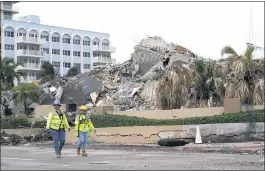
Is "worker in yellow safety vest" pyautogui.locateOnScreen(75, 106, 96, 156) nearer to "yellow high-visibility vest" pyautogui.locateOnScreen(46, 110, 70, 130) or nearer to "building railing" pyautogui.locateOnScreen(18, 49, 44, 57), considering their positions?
"yellow high-visibility vest" pyautogui.locateOnScreen(46, 110, 70, 130)

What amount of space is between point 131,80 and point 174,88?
8.93 metres

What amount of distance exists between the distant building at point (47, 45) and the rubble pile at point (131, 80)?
150ft

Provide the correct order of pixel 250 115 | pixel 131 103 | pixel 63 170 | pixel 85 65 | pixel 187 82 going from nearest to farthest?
pixel 63 170 → pixel 250 115 → pixel 187 82 → pixel 131 103 → pixel 85 65

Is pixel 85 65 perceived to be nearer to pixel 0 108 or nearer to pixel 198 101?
pixel 0 108

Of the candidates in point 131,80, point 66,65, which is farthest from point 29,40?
point 131,80

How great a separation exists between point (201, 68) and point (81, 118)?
41.5 feet

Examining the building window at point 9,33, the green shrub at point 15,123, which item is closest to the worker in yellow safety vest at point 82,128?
the green shrub at point 15,123

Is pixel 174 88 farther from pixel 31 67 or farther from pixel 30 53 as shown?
pixel 30 53

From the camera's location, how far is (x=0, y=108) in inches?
1462

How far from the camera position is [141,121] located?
977 inches

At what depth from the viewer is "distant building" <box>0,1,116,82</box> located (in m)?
88.5

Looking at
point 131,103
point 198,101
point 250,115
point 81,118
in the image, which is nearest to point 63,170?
point 81,118

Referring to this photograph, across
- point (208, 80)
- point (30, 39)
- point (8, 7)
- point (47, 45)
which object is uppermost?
point (8, 7)

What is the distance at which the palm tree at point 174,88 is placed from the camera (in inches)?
1064
